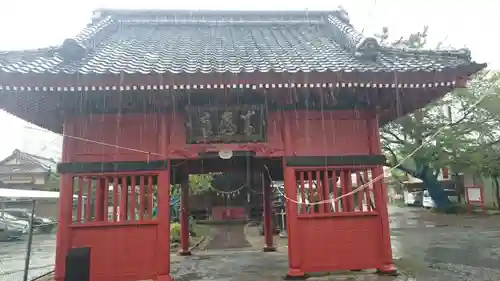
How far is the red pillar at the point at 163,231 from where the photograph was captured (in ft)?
26.4

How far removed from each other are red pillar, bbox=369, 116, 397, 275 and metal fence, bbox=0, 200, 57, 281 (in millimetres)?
7567

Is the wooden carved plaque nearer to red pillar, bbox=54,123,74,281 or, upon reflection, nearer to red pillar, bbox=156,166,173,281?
red pillar, bbox=156,166,173,281

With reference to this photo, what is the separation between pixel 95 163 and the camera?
828 cm

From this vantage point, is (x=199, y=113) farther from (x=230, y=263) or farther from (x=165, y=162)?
(x=230, y=263)

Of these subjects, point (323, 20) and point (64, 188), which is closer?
point (64, 188)

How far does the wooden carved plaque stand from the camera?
845cm

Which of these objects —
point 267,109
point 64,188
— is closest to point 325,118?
point 267,109

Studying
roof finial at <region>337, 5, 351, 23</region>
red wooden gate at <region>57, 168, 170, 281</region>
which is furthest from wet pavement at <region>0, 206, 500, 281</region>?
roof finial at <region>337, 5, 351, 23</region>

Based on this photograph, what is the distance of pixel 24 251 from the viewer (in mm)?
17922

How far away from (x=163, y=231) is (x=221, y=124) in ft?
8.66

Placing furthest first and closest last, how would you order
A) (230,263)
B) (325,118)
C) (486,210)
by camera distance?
1. (486,210)
2. (230,263)
3. (325,118)

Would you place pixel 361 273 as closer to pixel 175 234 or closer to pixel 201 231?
pixel 175 234

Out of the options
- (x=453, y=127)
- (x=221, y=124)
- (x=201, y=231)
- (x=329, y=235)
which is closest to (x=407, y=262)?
(x=329, y=235)

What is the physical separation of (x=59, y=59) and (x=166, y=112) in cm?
256
